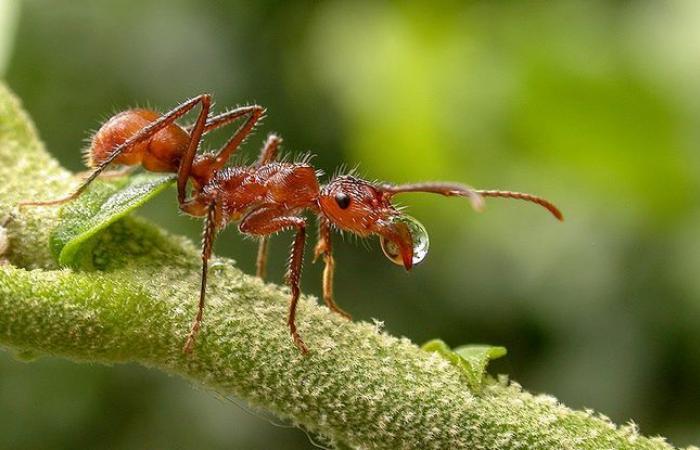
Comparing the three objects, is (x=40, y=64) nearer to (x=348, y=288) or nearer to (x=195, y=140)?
(x=348, y=288)

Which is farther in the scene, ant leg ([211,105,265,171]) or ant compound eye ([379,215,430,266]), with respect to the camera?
ant leg ([211,105,265,171])

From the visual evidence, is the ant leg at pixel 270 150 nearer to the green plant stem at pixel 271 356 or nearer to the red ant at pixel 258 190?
the red ant at pixel 258 190

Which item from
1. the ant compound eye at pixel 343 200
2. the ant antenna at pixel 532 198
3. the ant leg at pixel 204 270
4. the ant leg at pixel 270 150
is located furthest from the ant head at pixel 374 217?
the ant leg at pixel 270 150

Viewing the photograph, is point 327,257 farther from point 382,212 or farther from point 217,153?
point 217,153

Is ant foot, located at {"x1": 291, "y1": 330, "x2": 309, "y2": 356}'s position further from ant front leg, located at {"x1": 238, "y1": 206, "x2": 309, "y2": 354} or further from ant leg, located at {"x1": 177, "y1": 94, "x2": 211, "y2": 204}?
ant leg, located at {"x1": 177, "y1": 94, "x2": 211, "y2": 204}

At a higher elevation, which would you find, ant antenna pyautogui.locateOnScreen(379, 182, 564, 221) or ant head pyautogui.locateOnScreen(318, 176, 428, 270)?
ant antenna pyautogui.locateOnScreen(379, 182, 564, 221)

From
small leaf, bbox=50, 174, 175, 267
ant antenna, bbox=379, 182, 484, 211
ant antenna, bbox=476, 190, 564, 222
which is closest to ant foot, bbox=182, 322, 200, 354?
small leaf, bbox=50, 174, 175, 267

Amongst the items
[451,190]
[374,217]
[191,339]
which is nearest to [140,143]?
[374,217]
